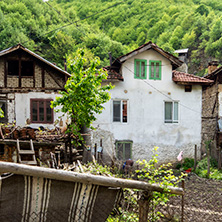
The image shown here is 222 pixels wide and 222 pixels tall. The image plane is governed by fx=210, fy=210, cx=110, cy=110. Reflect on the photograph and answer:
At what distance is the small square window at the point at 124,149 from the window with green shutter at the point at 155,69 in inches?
218

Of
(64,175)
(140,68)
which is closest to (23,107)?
(140,68)

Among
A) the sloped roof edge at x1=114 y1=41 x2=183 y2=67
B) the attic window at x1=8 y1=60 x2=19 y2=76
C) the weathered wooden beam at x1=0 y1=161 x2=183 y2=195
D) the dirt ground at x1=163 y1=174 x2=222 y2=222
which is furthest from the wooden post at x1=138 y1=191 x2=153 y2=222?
the attic window at x1=8 y1=60 x2=19 y2=76

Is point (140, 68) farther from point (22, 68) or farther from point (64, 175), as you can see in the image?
point (64, 175)

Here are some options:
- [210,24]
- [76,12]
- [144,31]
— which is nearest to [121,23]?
[144,31]

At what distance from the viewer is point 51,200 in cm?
221

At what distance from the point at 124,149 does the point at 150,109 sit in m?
3.75

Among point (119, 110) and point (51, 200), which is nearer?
point (51, 200)

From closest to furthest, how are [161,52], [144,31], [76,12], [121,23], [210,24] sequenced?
[161,52] < [210,24] < [144,31] < [121,23] < [76,12]

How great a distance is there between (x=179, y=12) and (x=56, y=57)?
42.6 metres

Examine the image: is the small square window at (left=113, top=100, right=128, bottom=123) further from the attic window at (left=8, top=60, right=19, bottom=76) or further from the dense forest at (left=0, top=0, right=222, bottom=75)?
the dense forest at (left=0, top=0, right=222, bottom=75)

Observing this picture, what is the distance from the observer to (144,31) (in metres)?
54.9

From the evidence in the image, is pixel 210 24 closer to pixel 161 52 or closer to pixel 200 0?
pixel 200 0

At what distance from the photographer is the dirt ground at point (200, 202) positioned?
26.4 ft

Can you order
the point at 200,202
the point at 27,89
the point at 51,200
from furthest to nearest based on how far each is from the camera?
the point at 27,89, the point at 200,202, the point at 51,200
